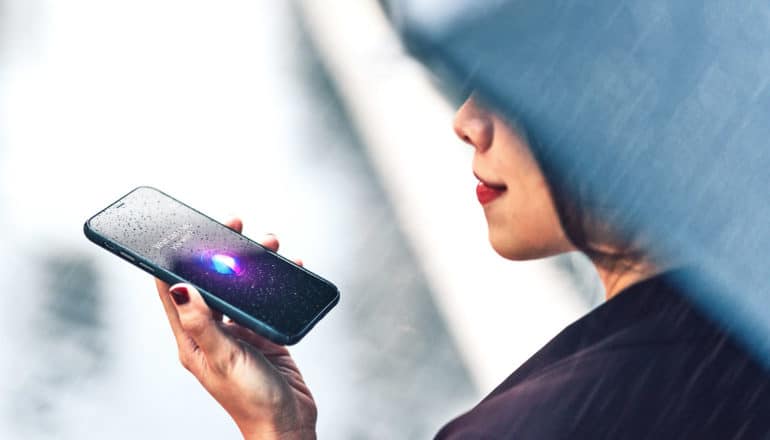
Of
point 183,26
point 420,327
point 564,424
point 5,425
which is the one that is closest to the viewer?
point 564,424

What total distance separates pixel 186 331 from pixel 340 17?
1.12 meters

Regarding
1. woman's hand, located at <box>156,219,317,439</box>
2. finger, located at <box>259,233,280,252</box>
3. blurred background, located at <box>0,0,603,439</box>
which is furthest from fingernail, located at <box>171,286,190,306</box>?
blurred background, located at <box>0,0,603,439</box>

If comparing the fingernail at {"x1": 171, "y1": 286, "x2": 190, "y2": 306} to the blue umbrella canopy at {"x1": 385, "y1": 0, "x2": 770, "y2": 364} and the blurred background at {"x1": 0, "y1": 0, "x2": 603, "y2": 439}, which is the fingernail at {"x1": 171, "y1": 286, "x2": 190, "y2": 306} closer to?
the blue umbrella canopy at {"x1": 385, "y1": 0, "x2": 770, "y2": 364}

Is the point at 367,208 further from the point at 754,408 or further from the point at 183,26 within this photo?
the point at 754,408

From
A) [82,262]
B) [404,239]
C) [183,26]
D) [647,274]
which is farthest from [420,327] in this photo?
[183,26]

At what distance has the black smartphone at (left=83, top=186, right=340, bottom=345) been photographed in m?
0.71

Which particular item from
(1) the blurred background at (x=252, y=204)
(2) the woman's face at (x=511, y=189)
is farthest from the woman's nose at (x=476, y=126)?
(1) the blurred background at (x=252, y=204)

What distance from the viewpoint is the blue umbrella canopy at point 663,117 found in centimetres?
60

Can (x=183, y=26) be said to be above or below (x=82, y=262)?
above

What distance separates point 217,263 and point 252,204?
662 millimetres

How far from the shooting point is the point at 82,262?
1.34m

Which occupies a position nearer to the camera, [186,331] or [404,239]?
[186,331]

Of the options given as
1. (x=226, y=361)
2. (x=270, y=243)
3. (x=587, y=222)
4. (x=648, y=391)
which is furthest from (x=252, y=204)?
(x=648, y=391)

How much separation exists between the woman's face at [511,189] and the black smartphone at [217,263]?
0.17m
